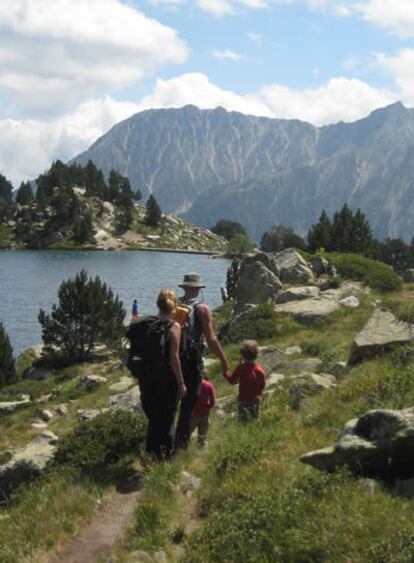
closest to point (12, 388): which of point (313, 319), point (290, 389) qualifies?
point (313, 319)

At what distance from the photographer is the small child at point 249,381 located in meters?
10.8

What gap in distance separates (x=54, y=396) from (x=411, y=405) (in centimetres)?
2437

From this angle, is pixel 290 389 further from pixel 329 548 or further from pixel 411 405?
pixel 329 548

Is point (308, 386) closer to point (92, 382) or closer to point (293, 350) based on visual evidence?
point (293, 350)

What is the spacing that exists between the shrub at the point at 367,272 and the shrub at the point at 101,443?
24.8m

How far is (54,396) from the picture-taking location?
99.3 feet

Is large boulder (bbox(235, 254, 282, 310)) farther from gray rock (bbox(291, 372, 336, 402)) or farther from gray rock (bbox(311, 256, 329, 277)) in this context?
gray rock (bbox(291, 372, 336, 402))

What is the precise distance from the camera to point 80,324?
44.8 metres

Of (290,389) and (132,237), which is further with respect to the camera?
(132,237)

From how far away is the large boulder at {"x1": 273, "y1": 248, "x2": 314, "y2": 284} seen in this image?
123 feet

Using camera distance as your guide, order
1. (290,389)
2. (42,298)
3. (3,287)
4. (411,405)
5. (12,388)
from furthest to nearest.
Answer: (3,287)
(42,298)
(12,388)
(290,389)
(411,405)

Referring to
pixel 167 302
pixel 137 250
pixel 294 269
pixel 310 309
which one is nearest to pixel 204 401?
pixel 167 302

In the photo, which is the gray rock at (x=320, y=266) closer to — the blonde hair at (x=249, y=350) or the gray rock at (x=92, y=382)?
the gray rock at (x=92, y=382)

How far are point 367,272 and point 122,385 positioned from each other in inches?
689
